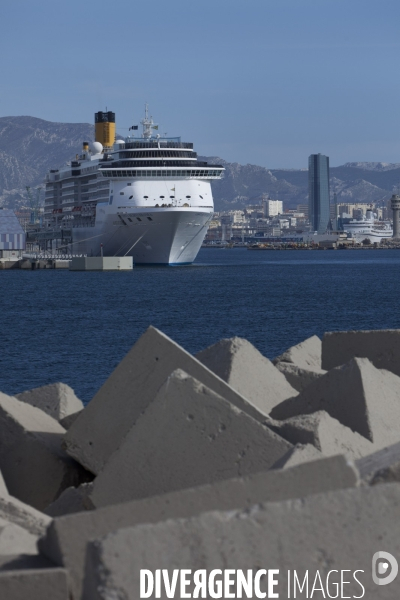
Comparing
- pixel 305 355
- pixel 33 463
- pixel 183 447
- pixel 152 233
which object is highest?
pixel 152 233

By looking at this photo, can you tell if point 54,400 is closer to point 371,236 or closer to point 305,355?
point 305,355

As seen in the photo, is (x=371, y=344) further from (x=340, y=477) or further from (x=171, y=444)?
(x=340, y=477)

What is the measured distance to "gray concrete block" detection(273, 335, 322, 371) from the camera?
8.59 metres

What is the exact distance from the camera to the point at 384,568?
2.81 meters

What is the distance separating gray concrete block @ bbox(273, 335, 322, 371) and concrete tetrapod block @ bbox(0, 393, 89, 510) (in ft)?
10.6

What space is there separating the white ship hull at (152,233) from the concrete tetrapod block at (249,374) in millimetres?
54242

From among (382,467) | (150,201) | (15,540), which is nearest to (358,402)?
(382,467)

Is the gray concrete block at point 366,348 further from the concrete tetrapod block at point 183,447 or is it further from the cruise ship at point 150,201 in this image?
the cruise ship at point 150,201

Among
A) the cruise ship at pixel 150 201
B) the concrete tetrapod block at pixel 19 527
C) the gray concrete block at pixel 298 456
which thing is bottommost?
the concrete tetrapod block at pixel 19 527

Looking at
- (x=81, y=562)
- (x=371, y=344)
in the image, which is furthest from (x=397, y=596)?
(x=371, y=344)

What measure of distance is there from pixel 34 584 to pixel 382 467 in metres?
1.10

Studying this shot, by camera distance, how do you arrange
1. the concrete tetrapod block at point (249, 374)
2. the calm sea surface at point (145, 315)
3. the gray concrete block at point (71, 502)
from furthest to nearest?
the calm sea surface at point (145, 315) → the concrete tetrapod block at point (249, 374) → the gray concrete block at point (71, 502)

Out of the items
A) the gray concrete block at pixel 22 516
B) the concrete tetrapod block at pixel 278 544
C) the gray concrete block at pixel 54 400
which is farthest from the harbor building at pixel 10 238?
the concrete tetrapod block at pixel 278 544

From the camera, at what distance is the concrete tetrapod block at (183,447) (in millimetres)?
4227
